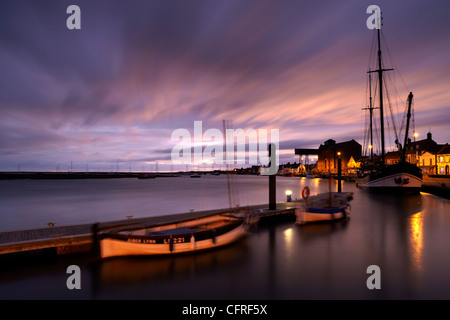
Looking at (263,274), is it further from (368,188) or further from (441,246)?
(368,188)

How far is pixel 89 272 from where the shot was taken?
12.5 metres

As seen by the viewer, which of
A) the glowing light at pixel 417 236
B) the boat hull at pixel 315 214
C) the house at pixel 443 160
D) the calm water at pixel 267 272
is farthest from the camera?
the house at pixel 443 160

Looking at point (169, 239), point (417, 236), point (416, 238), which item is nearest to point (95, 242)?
point (169, 239)

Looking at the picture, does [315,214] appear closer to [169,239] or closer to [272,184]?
[272,184]

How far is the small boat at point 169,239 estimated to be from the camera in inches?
537

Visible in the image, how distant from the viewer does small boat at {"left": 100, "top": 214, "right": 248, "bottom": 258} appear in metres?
13.6

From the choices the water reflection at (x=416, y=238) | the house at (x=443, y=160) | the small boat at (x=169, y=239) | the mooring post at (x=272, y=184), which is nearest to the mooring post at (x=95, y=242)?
the small boat at (x=169, y=239)

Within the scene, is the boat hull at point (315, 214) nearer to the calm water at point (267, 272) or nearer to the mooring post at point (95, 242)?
the calm water at point (267, 272)

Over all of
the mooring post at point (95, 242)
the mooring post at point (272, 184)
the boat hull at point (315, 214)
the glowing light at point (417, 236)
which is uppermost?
the mooring post at point (272, 184)

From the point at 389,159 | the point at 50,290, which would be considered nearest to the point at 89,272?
the point at 50,290

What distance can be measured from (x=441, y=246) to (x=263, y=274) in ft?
46.0

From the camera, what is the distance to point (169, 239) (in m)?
14.2

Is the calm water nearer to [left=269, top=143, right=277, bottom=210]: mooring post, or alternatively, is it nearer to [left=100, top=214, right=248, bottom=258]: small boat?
[left=100, top=214, right=248, bottom=258]: small boat

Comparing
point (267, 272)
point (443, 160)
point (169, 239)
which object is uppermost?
point (443, 160)
